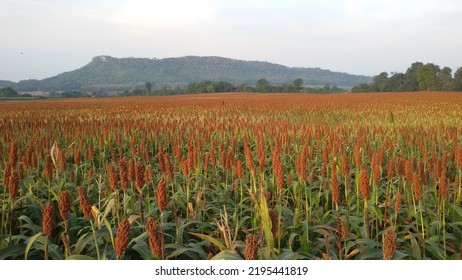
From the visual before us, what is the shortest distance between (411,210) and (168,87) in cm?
4991

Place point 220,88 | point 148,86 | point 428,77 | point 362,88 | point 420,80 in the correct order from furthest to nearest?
point 362,88 < point 220,88 < point 148,86 < point 420,80 < point 428,77

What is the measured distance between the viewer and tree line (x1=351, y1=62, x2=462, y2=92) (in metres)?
31.0

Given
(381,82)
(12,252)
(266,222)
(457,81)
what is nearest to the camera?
(266,222)

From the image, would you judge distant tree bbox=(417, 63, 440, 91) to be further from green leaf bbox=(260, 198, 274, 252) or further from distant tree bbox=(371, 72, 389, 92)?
green leaf bbox=(260, 198, 274, 252)

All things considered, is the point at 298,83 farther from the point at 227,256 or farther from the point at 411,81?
the point at 227,256

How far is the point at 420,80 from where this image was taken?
132 feet

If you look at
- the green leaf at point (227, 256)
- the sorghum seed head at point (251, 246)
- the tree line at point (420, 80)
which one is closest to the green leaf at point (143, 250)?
the green leaf at point (227, 256)

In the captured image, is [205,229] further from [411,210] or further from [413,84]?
[413,84]

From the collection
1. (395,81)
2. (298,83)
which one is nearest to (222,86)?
(298,83)

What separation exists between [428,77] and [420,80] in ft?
10.5

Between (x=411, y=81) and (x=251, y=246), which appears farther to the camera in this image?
(x=411, y=81)

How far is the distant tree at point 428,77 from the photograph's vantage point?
113ft

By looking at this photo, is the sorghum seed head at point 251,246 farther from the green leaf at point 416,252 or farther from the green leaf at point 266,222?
the green leaf at point 416,252
